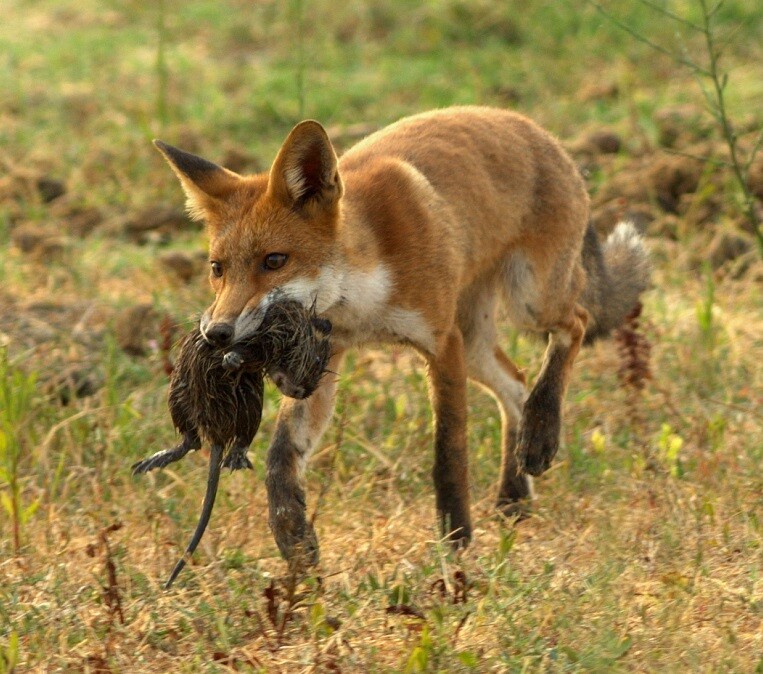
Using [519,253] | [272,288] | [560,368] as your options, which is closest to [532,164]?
[519,253]

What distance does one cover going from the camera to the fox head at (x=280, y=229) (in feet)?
14.9

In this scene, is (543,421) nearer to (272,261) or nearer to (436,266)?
(436,266)

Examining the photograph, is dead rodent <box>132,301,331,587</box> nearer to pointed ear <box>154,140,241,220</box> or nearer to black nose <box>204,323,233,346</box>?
black nose <box>204,323,233,346</box>

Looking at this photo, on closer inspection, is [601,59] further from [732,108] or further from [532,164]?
[532,164]

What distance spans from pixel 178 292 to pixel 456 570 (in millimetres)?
3753

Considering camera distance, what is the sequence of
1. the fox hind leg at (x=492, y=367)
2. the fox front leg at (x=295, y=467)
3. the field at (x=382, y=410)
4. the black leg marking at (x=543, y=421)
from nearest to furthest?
the field at (x=382, y=410)
the fox front leg at (x=295, y=467)
the black leg marking at (x=543, y=421)
the fox hind leg at (x=492, y=367)

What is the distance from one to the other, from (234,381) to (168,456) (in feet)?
1.09

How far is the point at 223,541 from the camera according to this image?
503 centimetres

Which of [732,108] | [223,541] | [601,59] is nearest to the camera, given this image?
[223,541]

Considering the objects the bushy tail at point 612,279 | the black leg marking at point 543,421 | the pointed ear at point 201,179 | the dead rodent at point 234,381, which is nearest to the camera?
the dead rodent at point 234,381

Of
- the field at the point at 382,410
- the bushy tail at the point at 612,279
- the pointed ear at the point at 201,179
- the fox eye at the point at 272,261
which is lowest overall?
the field at the point at 382,410

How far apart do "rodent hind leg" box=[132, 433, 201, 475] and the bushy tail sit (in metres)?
2.45

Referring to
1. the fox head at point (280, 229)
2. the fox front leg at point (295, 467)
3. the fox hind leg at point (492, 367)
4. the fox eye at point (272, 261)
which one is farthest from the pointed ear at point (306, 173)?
the fox hind leg at point (492, 367)

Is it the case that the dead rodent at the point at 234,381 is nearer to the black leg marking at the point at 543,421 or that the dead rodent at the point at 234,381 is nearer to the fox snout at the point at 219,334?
the fox snout at the point at 219,334
